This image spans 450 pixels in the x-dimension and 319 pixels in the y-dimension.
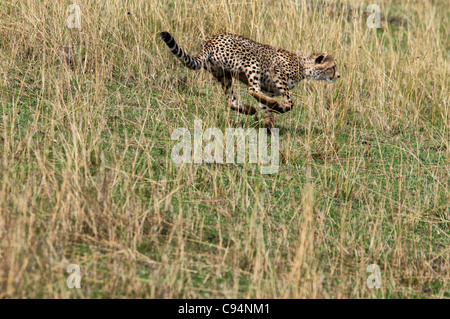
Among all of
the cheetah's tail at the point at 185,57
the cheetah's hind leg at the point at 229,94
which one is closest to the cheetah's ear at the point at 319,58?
the cheetah's hind leg at the point at 229,94

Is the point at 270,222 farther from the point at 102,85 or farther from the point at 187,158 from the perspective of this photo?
the point at 102,85

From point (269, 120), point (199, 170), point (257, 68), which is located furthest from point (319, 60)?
point (199, 170)

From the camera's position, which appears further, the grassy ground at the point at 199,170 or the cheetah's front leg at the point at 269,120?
the cheetah's front leg at the point at 269,120

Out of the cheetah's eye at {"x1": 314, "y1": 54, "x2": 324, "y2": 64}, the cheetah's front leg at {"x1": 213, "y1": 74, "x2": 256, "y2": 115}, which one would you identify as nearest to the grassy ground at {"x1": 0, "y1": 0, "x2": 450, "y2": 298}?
the cheetah's front leg at {"x1": 213, "y1": 74, "x2": 256, "y2": 115}

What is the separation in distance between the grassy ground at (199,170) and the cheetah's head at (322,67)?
0.15 metres

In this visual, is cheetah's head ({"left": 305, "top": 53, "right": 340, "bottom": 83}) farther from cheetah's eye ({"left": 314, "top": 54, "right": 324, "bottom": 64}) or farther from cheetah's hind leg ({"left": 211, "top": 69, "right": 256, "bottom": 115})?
cheetah's hind leg ({"left": 211, "top": 69, "right": 256, "bottom": 115})

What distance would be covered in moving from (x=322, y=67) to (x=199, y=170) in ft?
6.30

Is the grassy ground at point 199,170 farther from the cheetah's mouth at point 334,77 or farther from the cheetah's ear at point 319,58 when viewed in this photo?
the cheetah's ear at point 319,58

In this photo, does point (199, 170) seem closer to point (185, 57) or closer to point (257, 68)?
point (185, 57)

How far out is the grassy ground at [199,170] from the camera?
312 centimetres

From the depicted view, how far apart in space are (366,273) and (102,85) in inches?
96.2

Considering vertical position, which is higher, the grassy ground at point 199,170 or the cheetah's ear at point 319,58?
the cheetah's ear at point 319,58
